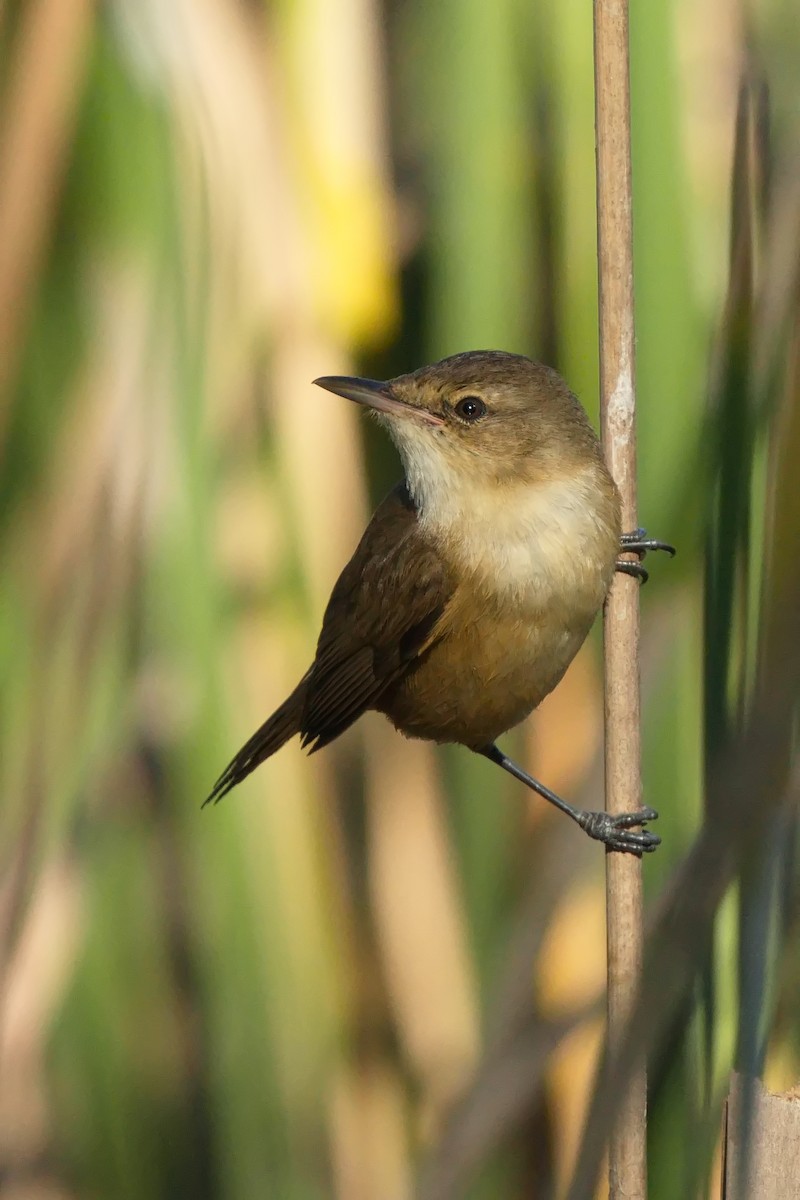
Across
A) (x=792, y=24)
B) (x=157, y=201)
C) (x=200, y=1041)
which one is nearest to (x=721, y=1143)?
(x=200, y=1041)

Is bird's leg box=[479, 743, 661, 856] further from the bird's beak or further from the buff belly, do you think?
the bird's beak

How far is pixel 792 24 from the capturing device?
1911mm

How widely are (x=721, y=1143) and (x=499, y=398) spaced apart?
928 millimetres

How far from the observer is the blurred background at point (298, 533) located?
1.68 metres

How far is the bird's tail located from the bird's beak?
0.43 m

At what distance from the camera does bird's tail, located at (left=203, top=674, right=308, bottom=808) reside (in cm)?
179

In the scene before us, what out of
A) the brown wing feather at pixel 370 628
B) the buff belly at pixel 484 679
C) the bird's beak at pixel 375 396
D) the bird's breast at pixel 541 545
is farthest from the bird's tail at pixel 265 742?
the bird's beak at pixel 375 396

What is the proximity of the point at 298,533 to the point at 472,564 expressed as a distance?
0.24 meters

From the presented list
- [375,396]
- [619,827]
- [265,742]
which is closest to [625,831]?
[619,827]

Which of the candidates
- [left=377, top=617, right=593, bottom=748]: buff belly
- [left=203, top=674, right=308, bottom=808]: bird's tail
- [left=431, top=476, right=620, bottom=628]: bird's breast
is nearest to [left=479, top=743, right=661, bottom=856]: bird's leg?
[left=377, top=617, right=593, bottom=748]: buff belly

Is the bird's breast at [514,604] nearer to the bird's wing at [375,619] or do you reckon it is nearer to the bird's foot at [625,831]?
the bird's wing at [375,619]

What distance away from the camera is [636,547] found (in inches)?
70.9

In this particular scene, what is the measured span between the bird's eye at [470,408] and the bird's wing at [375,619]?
0.17m

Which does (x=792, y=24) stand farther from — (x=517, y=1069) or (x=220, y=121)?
(x=517, y=1069)
